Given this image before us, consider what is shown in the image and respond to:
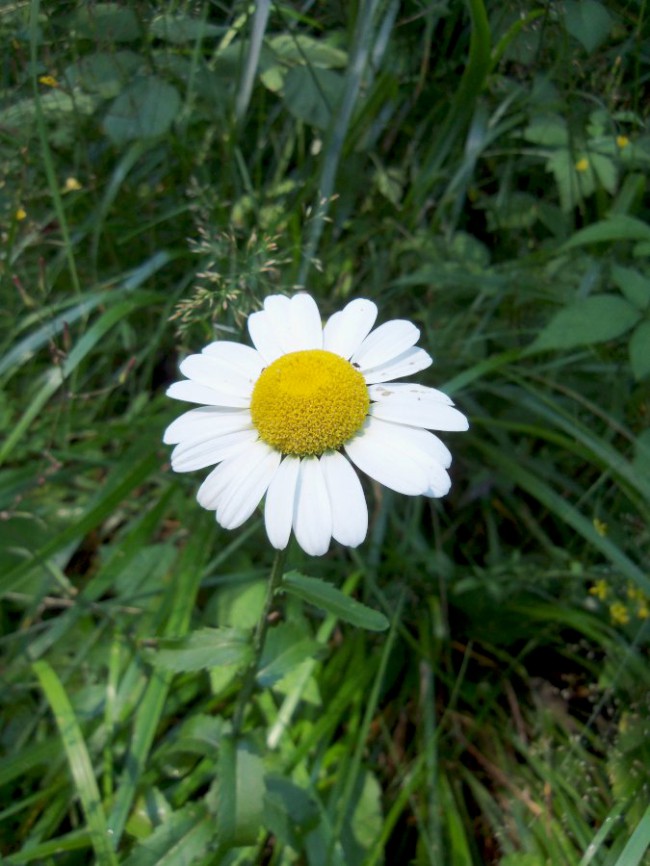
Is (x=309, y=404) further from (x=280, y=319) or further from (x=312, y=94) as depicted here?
(x=312, y=94)

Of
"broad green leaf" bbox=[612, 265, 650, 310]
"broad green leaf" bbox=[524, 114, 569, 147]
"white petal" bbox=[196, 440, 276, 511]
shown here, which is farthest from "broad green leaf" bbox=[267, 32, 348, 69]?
"white petal" bbox=[196, 440, 276, 511]

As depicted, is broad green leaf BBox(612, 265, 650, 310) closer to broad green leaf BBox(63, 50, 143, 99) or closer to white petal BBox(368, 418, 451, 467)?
white petal BBox(368, 418, 451, 467)

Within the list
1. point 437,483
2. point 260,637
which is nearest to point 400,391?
point 437,483

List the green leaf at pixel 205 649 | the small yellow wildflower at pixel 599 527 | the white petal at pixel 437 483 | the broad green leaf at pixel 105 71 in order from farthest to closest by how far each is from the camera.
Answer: the broad green leaf at pixel 105 71 < the small yellow wildflower at pixel 599 527 < the green leaf at pixel 205 649 < the white petal at pixel 437 483

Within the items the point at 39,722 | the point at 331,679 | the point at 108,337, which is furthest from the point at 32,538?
the point at 331,679

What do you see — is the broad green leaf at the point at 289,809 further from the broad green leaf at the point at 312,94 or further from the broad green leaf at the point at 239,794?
the broad green leaf at the point at 312,94

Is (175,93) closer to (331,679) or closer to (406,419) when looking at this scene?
(406,419)

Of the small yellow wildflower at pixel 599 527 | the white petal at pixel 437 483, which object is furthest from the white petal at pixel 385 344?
the small yellow wildflower at pixel 599 527
